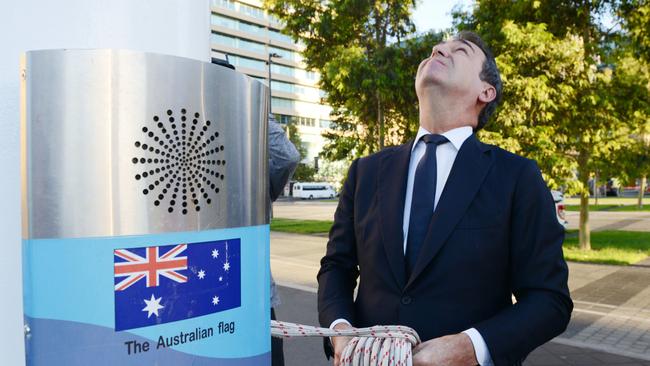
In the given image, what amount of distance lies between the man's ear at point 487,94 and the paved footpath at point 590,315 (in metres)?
3.60

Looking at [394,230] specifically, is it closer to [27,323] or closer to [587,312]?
[27,323]

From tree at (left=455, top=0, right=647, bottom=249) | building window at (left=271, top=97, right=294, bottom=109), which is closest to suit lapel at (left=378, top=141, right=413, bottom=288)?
tree at (left=455, top=0, right=647, bottom=249)

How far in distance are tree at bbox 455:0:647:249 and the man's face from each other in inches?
301

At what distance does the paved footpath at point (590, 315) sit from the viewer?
507cm

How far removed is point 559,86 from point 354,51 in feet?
13.9

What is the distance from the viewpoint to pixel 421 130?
6.75 feet

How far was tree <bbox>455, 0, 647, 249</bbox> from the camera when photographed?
9.26m

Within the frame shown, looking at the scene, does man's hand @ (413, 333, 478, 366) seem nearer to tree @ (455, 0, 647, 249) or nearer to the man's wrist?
the man's wrist

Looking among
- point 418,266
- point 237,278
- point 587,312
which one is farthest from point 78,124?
point 587,312

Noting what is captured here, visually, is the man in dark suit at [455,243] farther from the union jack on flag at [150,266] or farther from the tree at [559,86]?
the tree at [559,86]

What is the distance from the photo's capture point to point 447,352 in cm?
159

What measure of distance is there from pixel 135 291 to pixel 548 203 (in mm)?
1318

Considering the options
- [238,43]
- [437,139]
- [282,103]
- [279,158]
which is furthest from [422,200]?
[282,103]

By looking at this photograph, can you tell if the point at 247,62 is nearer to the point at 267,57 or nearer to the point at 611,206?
Result: the point at 267,57
